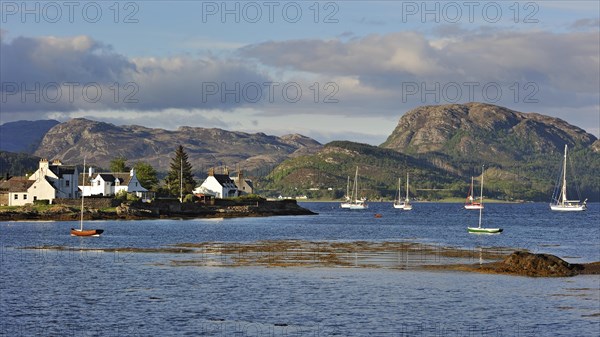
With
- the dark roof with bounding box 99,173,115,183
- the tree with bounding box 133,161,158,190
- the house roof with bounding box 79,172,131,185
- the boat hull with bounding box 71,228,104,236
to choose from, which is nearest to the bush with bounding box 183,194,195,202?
the tree with bounding box 133,161,158,190

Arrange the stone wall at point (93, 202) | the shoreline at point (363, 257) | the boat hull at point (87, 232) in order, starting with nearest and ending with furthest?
the shoreline at point (363, 257) < the boat hull at point (87, 232) < the stone wall at point (93, 202)

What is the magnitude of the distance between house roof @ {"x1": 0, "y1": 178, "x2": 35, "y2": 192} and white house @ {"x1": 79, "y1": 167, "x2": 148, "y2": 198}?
18.8 meters

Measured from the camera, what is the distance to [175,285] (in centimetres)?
5712

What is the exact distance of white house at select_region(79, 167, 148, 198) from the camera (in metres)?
186

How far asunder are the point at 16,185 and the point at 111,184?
25110 millimetres

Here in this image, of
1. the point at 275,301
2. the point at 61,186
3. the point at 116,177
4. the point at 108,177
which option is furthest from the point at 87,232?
the point at 116,177

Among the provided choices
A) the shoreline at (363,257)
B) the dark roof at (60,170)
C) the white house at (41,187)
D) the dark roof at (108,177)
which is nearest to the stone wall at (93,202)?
the white house at (41,187)

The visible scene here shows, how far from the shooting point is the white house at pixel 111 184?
186 m

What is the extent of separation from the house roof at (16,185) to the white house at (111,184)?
18.8 metres

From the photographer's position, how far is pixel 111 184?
616 feet

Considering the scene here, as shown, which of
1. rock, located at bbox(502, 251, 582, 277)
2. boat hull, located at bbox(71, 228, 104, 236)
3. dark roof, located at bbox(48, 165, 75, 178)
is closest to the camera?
rock, located at bbox(502, 251, 582, 277)

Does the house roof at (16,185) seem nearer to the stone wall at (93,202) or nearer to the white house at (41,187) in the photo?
the white house at (41,187)

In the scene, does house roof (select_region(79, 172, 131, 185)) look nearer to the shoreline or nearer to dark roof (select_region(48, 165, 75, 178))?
dark roof (select_region(48, 165, 75, 178))

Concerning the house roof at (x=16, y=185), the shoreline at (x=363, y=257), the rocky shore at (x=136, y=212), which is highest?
the house roof at (x=16, y=185)
